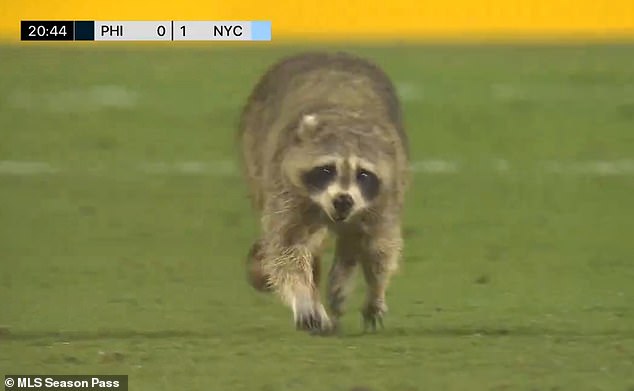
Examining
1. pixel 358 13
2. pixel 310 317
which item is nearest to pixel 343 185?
pixel 310 317

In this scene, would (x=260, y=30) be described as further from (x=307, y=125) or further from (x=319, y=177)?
(x=319, y=177)

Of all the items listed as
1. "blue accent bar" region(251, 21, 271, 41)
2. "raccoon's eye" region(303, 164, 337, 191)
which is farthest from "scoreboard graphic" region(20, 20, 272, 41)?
"raccoon's eye" region(303, 164, 337, 191)

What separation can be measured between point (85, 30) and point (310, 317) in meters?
1.97

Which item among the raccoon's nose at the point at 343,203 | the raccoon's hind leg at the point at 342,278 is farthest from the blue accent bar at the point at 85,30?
the raccoon's nose at the point at 343,203

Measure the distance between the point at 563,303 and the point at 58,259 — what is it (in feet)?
10.3

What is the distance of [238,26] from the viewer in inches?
414

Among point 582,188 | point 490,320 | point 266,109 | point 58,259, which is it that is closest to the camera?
point 490,320

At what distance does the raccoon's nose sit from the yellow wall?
163 centimetres

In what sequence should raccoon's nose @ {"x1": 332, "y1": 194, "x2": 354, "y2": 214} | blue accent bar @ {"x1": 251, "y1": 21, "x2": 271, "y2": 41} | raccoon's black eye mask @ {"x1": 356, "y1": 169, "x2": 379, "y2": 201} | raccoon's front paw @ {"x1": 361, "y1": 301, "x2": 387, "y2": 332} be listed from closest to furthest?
raccoon's nose @ {"x1": 332, "y1": 194, "x2": 354, "y2": 214}, raccoon's black eye mask @ {"x1": 356, "y1": 169, "x2": 379, "y2": 201}, raccoon's front paw @ {"x1": 361, "y1": 301, "x2": 387, "y2": 332}, blue accent bar @ {"x1": 251, "y1": 21, "x2": 271, "y2": 41}

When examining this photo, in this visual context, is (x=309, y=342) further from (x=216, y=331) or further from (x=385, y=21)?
(x=385, y=21)

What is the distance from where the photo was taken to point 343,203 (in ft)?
30.1

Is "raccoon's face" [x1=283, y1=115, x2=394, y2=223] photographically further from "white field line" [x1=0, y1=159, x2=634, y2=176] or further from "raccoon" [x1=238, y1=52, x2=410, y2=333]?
"white field line" [x1=0, y1=159, x2=634, y2=176]

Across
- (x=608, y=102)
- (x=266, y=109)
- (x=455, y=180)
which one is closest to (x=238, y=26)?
(x=266, y=109)

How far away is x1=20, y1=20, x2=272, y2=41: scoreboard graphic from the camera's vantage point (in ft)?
33.3
